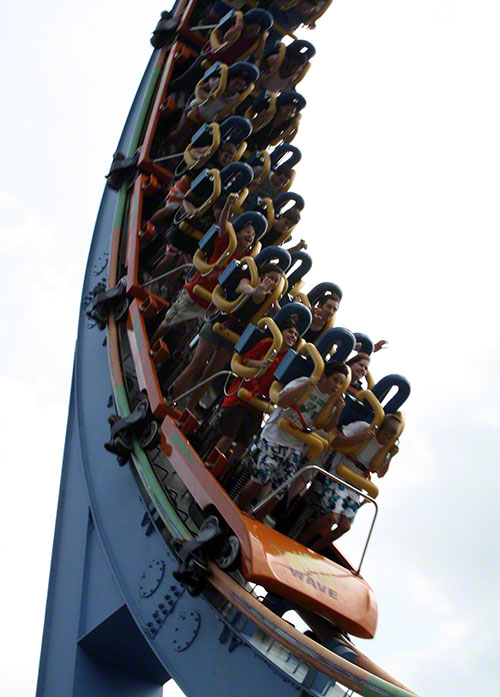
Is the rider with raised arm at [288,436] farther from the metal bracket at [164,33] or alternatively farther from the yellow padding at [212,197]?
the metal bracket at [164,33]

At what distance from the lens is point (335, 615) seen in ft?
13.3

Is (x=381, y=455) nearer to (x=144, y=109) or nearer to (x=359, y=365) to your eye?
(x=359, y=365)

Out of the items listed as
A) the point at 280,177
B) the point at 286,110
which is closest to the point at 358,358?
the point at 280,177

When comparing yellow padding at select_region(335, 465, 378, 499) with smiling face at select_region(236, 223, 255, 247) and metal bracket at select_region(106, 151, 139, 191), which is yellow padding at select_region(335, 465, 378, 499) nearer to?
smiling face at select_region(236, 223, 255, 247)

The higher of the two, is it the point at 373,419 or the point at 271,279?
the point at 271,279

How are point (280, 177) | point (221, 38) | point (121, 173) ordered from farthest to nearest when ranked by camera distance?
point (221, 38) < point (121, 173) < point (280, 177)

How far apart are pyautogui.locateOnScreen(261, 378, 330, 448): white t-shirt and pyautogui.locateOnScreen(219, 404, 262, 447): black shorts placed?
46cm

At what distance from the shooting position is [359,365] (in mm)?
4902

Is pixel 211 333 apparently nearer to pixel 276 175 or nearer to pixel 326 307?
pixel 326 307

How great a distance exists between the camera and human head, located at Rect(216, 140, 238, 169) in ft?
23.1

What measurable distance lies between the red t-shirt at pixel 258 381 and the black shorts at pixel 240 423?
6 cm

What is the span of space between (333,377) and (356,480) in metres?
0.56

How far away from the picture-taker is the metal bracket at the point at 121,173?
803 centimetres

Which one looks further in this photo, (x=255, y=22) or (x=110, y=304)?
(x=255, y=22)
